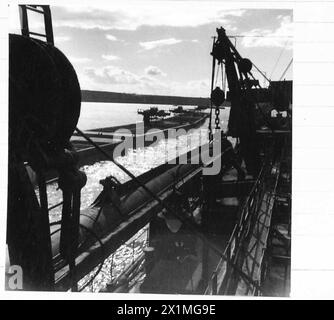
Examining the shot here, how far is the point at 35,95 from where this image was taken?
3711mm

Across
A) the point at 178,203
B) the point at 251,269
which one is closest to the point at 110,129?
the point at 178,203

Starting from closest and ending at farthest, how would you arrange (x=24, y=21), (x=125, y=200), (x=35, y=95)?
(x=35, y=95) → (x=24, y=21) → (x=125, y=200)

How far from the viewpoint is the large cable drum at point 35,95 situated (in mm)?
3668

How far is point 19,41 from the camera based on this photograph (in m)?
3.69

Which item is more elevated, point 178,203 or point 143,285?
point 178,203

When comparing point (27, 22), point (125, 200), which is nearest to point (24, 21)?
point (27, 22)

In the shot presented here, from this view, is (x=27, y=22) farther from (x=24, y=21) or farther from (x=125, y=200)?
(x=125, y=200)

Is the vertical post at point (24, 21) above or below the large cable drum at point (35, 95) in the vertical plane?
above

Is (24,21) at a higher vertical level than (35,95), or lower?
higher
